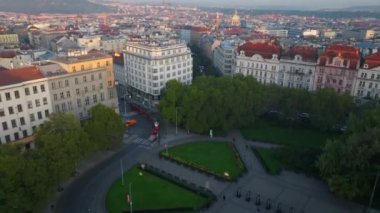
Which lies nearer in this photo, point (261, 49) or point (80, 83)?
point (80, 83)

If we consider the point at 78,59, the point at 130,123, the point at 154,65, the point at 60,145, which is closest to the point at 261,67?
the point at 154,65

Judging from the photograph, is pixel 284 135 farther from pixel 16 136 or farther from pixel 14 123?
pixel 14 123

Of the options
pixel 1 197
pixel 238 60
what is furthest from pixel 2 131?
pixel 238 60

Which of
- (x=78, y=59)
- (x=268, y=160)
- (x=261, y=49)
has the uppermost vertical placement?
(x=78, y=59)

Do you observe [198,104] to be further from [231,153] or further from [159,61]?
[159,61]

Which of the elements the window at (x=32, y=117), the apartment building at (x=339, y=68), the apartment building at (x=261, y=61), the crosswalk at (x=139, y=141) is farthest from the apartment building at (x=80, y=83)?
the apartment building at (x=339, y=68)

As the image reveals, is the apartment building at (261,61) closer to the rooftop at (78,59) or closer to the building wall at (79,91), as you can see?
the building wall at (79,91)
